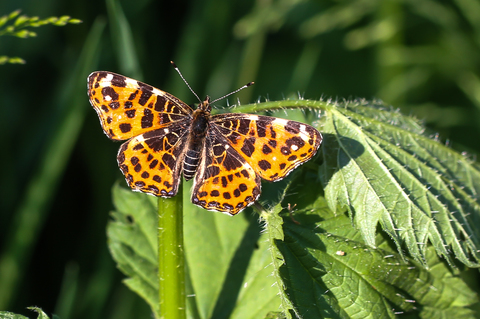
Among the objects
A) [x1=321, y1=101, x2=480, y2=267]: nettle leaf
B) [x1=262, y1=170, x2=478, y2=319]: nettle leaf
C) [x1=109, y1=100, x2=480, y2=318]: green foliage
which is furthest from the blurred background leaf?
[x1=321, y1=101, x2=480, y2=267]: nettle leaf

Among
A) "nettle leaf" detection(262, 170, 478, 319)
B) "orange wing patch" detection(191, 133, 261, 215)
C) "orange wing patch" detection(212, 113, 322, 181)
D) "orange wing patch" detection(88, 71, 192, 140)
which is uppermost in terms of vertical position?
"orange wing patch" detection(88, 71, 192, 140)

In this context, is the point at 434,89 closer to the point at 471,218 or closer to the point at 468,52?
the point at 468,52

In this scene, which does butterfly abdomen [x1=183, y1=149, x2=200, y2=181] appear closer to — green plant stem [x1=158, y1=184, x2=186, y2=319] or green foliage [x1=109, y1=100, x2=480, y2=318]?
green plant stem [x1=158, y1=184, x2=186, y2=319]

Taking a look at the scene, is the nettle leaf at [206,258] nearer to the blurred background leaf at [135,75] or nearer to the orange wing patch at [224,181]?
the orange wing patch at [224,181]

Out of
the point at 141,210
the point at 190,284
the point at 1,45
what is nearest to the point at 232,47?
the point at 1,45

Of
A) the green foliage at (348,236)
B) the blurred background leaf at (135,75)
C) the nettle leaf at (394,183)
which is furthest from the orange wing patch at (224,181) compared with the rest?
the blurred background leaf at (135,75)

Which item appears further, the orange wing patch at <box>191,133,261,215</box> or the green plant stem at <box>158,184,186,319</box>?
the orange wing patch at <box>191,133,261,215</box>
